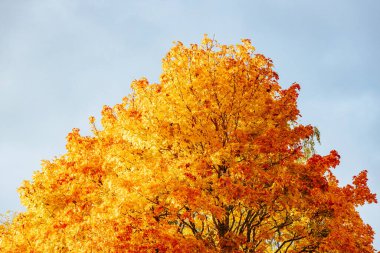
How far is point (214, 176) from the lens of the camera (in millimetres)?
13953

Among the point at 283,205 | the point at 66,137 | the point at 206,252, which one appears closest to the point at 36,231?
the point at 66,137

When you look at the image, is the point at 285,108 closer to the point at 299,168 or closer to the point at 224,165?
the point at 299,168

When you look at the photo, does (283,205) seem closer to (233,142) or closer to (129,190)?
(233,142)

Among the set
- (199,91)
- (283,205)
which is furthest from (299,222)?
(199,91)

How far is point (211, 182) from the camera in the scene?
1483 centimetres

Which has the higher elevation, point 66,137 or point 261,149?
point 66,137

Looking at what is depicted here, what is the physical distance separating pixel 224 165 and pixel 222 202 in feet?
4.36

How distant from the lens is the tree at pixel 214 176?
13555mm

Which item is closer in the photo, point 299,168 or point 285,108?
point 299,168

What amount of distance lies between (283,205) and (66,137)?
1341 cm

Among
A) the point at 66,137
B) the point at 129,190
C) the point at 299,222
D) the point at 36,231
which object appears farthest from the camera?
the point at 66,137

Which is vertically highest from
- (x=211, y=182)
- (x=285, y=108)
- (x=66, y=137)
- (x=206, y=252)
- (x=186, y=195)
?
(x=66, y=137)

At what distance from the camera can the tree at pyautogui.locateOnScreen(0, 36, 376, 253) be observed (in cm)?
1355

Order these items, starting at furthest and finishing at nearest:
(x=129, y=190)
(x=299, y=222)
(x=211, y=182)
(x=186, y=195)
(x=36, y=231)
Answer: (x=36, y=231)
(x=299, y=222)
(x=211, y=182)
(x=129, y=190)
(x=186, y=195)
